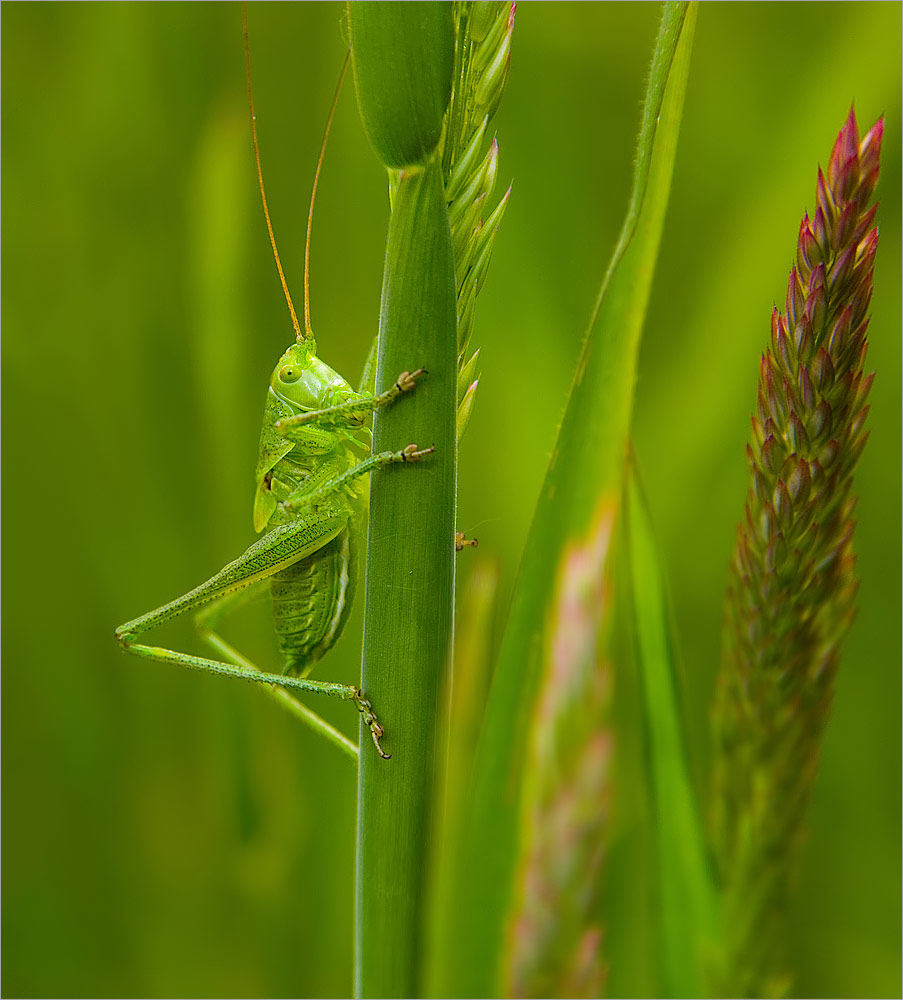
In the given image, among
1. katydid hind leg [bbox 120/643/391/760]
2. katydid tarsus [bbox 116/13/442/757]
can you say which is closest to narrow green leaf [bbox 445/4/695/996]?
katydid hind leg [bbox 120/643/391/760]

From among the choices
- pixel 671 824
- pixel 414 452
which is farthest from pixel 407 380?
pixel 671 824

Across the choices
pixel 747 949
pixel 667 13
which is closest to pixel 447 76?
pixel 667 13

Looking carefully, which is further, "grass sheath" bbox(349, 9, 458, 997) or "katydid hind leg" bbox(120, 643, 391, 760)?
"katydid hind leg" bbox(120, 643, 391, 760)

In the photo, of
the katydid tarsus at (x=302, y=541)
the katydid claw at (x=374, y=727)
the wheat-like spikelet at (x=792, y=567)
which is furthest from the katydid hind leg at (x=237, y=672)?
the wheat-like spikelet at (x=792, y=567)

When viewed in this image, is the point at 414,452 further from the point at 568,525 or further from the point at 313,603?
the point at 313,603

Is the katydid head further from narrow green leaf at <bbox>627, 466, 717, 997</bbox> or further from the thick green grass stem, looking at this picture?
narrow green leaf at <bbox>627, 466, 717, 997</bbox>

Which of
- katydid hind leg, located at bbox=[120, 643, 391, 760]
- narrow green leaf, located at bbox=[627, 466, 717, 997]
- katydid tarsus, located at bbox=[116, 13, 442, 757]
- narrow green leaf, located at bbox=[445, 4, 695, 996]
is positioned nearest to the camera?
narrow green leaf, located at bbox=[445, 4, 695, 996]
